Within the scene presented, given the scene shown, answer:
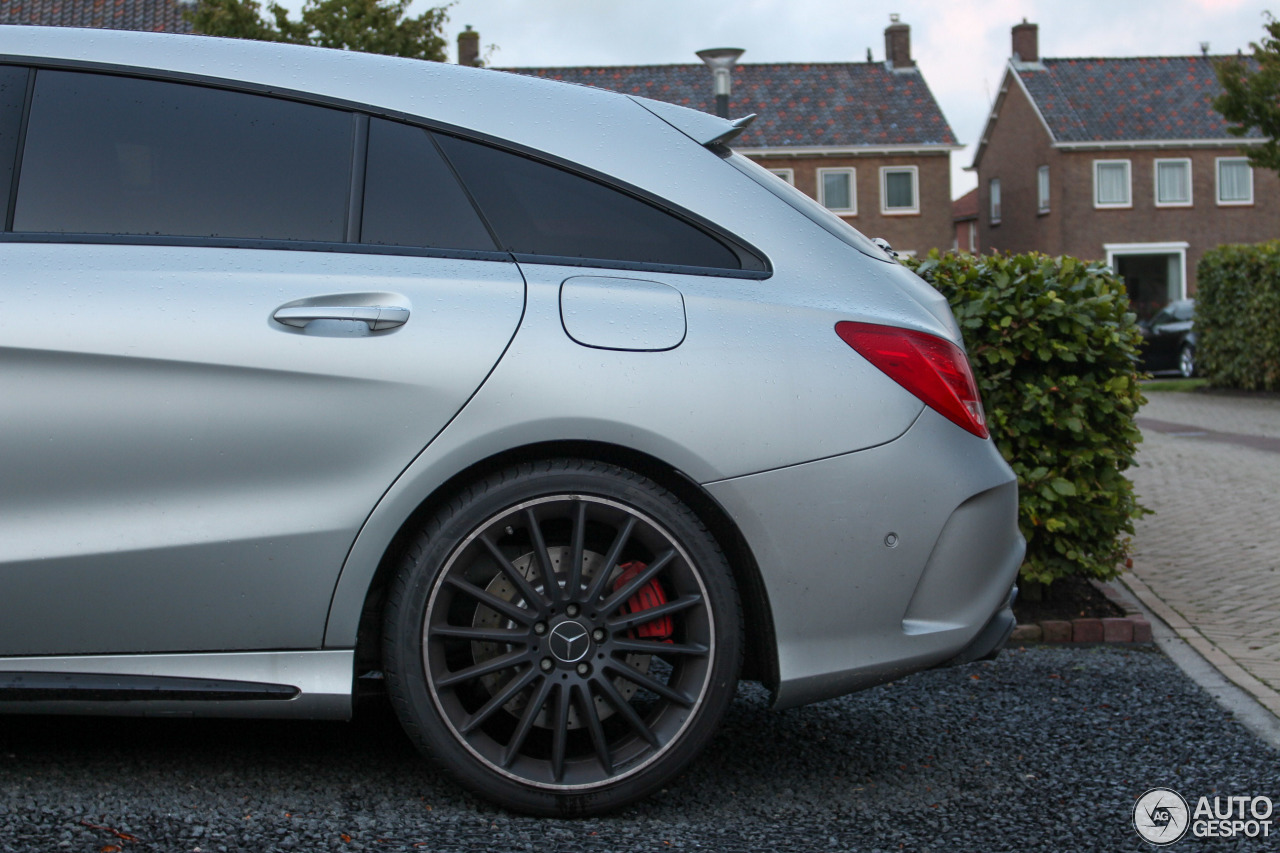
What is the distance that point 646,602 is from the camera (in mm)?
3088

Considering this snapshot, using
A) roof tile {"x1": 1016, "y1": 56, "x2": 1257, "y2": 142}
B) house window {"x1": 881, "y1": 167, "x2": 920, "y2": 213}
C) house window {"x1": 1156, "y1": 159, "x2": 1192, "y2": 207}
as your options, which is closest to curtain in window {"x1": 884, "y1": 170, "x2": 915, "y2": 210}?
house window {"x1": 881, "y1": 167, "x2": 920, "y2": 213}

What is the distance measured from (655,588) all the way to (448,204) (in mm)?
1024

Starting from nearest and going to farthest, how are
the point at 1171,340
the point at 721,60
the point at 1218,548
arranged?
the point at 1218,548
the point at 721,60
the point at 1171,340

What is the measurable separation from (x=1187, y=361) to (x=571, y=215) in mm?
27649

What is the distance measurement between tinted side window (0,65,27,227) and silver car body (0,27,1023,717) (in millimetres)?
151

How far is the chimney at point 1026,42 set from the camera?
1800 inches

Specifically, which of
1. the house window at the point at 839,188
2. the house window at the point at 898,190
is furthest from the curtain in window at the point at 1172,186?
the house window at the point at 839,188

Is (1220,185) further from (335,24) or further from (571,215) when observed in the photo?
(571,215)

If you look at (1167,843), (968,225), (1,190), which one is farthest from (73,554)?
(968,225)

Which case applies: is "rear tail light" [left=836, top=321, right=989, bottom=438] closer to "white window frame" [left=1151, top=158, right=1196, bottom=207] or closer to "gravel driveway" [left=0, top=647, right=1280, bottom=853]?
"gravel driveway" [left=0, top=647, right=1280, bottom=853]

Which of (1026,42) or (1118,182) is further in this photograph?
(1026,42)

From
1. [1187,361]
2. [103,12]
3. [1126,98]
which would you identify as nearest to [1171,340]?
[1187,361]

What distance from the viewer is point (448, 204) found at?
315 centimetres

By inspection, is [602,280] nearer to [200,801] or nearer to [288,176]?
[288,176]
